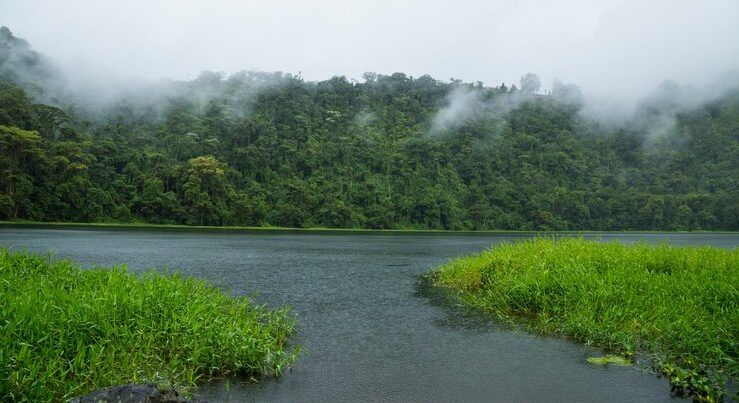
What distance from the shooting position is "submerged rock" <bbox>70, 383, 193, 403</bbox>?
22.1 feet

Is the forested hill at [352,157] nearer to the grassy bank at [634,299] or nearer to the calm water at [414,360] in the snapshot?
the calm water at [414,360]

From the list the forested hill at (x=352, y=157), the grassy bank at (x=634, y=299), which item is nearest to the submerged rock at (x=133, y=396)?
the grassy bank at (x=634, y=299)

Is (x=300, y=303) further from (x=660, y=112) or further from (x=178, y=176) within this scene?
(x=660, y=112)

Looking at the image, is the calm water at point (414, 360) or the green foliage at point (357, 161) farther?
the green foliage at point (357, 161)

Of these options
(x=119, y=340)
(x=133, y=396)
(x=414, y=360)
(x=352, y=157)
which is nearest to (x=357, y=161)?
(x=352, y=157)

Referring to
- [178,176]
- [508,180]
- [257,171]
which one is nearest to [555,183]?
[508,180]

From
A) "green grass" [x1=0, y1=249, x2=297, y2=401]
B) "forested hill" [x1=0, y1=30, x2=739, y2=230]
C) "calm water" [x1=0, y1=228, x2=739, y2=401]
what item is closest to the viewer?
"green grass" [x1=0, y1=249, x2=297, y2=401]

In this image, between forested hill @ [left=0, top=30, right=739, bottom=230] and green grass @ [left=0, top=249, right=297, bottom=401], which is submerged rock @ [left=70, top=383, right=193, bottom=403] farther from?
forested hill @ [left=0, top=30, right=739, bottom=230]

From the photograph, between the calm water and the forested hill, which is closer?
the calm water

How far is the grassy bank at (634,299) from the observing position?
10.9 m

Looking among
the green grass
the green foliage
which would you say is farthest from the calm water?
the green foliage

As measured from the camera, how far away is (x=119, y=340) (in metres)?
9.48

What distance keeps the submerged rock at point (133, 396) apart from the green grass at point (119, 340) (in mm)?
984

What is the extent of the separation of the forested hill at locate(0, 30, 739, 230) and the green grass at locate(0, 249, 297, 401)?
236 ft
